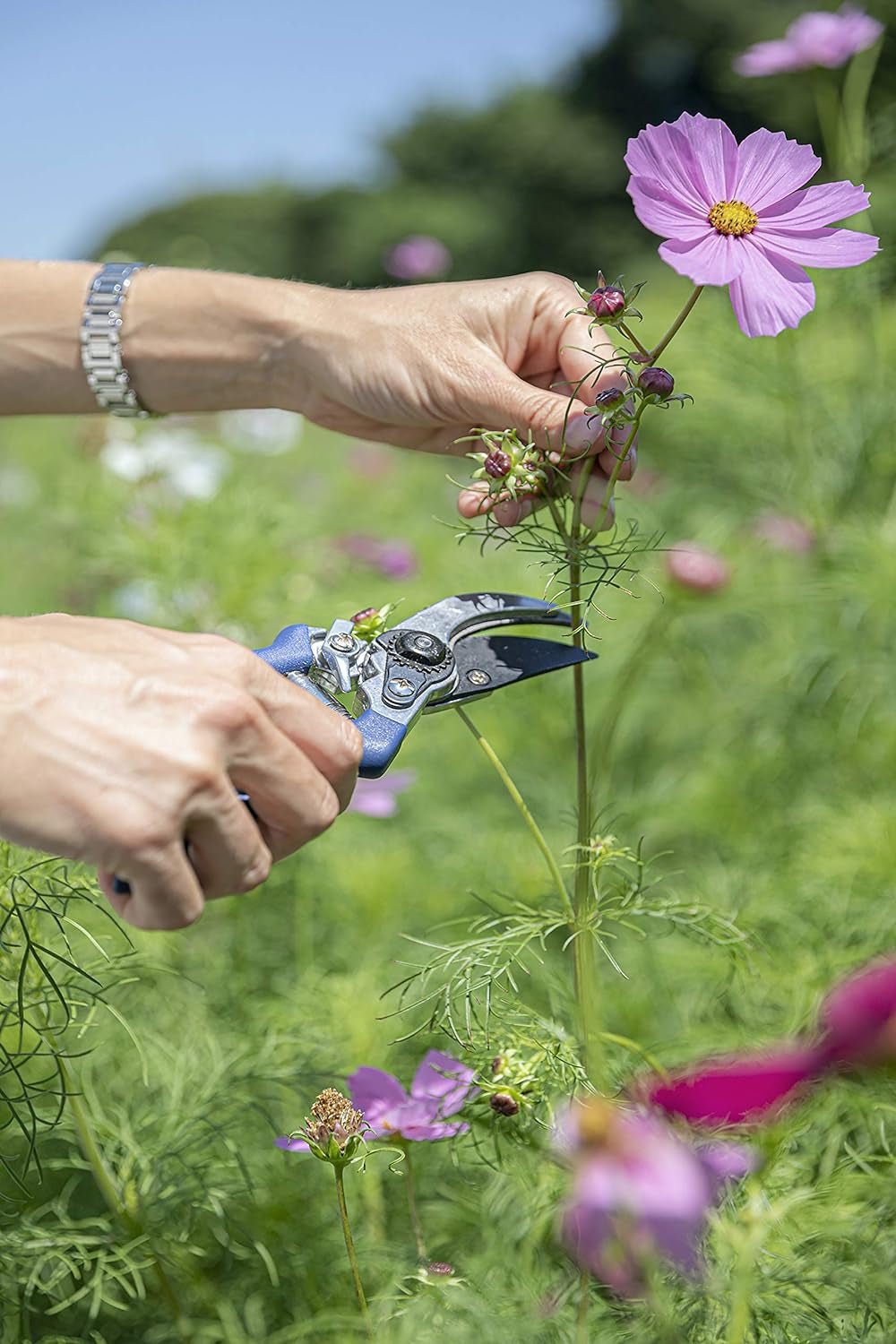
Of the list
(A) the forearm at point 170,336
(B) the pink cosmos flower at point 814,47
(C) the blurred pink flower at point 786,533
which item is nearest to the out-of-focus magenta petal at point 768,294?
(A) the forearm at point 170,336

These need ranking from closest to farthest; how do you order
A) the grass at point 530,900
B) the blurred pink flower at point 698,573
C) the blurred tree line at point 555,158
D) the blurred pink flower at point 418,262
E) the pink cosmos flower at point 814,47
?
the grass at point 530,900 → the blurred pink flower at point 698,573 → the pink cosmos flower at point 814,47 → the blurred pink flower at point 418,262 → the blurred tree line at point 555,158

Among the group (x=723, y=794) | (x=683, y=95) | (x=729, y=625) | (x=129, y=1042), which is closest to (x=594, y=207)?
(x=683, y=95)

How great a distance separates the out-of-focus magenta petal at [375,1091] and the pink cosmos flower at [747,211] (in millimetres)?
629

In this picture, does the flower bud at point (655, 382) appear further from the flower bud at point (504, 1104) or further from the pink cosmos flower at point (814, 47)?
the pink cosmos flower at point (814, 47)

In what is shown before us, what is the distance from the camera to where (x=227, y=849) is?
684 millimetres


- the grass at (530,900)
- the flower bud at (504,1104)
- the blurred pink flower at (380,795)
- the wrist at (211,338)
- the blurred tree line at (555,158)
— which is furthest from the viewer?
the blurred tree line at (555,158)

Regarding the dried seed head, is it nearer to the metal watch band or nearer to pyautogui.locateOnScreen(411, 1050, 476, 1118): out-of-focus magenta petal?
pyautogui.locateOnScreen(411, 1050, 476, 1118): out-of-focus magenta petal

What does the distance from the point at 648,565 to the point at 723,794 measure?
0.46 metres

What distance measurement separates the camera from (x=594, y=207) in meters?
10.1

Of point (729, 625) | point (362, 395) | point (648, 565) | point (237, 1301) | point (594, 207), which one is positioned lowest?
point (237, 1301)

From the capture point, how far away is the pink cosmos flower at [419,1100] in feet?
2.99

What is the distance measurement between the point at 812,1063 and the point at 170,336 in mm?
1031

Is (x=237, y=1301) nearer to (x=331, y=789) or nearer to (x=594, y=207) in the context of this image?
(x=331, y=789)

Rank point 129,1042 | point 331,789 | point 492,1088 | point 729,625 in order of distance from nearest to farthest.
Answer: point 331,789, point 492,1088, point 129,1042, point 729,625
